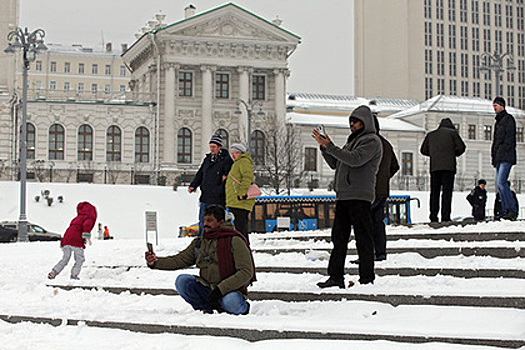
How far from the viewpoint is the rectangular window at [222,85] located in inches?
2160

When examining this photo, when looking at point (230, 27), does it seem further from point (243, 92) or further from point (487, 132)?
point (487, 132)

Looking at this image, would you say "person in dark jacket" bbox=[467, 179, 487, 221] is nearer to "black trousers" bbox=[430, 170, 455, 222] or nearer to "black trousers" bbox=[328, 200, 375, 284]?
"black trousers" bbox=[430, 170, 455, 222]

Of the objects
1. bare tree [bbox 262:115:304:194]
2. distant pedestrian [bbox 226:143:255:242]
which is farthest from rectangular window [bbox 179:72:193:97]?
distant pedestrian [bbox 226:143:255:242]

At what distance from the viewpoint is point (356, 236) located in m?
7.88

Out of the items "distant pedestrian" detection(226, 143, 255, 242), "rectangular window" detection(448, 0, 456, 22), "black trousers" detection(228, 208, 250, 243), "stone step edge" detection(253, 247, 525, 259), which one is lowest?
"stone step edge" detection(253, 247, 525, 259)

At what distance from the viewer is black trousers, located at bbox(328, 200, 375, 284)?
7824 millimetres

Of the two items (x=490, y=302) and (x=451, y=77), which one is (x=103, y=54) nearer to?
(x=451, y=77)

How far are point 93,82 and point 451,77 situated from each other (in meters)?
52.2

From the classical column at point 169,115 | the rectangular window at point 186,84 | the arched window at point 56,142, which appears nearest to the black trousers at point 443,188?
the classical column at point 169,115

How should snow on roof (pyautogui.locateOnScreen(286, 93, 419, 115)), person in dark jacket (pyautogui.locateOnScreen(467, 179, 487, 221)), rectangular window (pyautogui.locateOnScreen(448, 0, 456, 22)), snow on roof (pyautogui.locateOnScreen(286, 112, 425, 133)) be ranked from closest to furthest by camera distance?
person in dark jacket (pyautogui.locateOnScreen(467, 179, 487, 221))
snow on roof (pyautogui.locateOnScreen(286, 112, 425, 133))
snow on roof (pyautogui.locateOnScreen(286, 93, 419, 115))
rectangular window (pyautogui.locateOnScreen(448, 0, 456, 22))

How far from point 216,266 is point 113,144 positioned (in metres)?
46.8

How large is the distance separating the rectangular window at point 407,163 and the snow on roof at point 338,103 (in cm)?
1176

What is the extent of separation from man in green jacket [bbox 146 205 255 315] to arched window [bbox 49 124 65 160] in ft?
150

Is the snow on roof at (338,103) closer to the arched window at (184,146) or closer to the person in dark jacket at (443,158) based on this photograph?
the arched window at (184,146)
